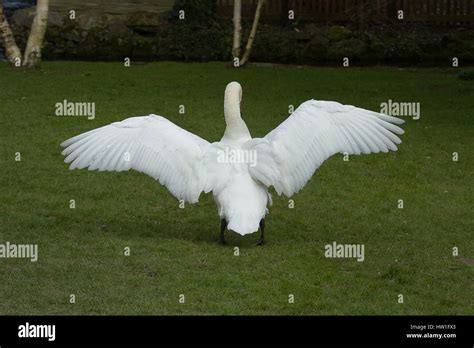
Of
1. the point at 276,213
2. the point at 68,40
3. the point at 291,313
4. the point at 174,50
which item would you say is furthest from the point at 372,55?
the point at 291,313

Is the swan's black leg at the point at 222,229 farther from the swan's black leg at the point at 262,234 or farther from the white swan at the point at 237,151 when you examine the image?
the swan's black leg at the point at 262,234

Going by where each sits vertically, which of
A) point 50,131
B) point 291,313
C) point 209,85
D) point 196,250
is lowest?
point 291,313

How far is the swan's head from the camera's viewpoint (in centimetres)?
1108

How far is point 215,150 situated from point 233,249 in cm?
100

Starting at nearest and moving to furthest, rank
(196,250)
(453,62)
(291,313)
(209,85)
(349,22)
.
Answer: (291,313), (196,250), (209,85), (453,62), (349,22)

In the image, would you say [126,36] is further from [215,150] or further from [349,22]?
[215,150]

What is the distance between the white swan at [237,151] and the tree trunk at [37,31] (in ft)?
38.0

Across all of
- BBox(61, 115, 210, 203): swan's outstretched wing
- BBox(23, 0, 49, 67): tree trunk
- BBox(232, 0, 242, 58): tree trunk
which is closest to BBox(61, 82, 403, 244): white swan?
BBox(61, 115, 210, 203): swan's outstretched wing

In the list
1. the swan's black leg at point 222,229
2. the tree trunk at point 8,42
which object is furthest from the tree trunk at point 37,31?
the swan's black leg at point 222,229

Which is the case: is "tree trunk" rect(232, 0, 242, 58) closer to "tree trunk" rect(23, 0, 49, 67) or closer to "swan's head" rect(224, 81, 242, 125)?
"tree trunk" rect(23, 0, 49, 67)

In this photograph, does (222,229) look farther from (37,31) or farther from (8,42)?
(8,42)

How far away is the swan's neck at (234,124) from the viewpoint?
35.9 ft

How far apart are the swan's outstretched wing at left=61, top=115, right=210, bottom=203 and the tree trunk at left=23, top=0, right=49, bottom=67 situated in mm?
11583

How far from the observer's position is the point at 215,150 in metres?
10.7
